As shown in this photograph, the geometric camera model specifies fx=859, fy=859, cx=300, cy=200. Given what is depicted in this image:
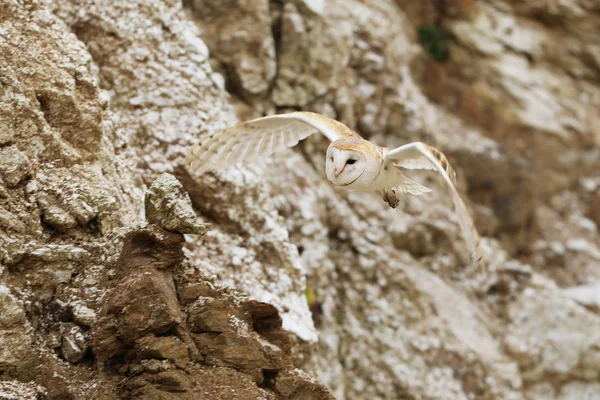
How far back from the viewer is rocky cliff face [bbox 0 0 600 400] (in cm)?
569

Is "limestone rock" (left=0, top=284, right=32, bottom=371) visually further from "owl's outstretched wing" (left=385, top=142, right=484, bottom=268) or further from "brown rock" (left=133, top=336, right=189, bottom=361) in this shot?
"owl's outstretched wing" (left=385, top=142, right=484, bottom=268)

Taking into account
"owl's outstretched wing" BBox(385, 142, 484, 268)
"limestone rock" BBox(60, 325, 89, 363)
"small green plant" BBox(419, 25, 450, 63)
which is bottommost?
"small green plant" BBox(419, 25, 450, 63)

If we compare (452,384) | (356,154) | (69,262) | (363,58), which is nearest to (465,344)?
(452,384)

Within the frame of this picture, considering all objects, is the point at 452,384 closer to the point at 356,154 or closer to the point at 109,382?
the point at 356,154

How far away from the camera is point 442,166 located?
6270 mm

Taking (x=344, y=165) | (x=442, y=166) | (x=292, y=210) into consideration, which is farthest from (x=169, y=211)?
(x=292, y=210)

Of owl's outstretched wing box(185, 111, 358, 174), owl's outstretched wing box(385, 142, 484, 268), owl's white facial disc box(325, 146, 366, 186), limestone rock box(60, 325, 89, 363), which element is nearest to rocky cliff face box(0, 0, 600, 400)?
limestone rock box(60, 325, 89, 363)

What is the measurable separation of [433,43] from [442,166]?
10818 mm

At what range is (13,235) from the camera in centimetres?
577

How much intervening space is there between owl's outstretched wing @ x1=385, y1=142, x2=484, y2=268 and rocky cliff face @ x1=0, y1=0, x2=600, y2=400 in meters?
1.45

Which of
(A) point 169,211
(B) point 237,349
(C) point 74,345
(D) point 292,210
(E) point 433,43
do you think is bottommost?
(E) point 433,43

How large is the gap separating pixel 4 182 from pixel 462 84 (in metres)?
12.2

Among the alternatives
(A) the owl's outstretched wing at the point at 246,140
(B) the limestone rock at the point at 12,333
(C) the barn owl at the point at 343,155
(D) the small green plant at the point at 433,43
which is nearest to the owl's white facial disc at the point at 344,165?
(C) the barn owl at the point at 343,155

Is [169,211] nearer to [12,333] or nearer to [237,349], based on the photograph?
[237,349]
